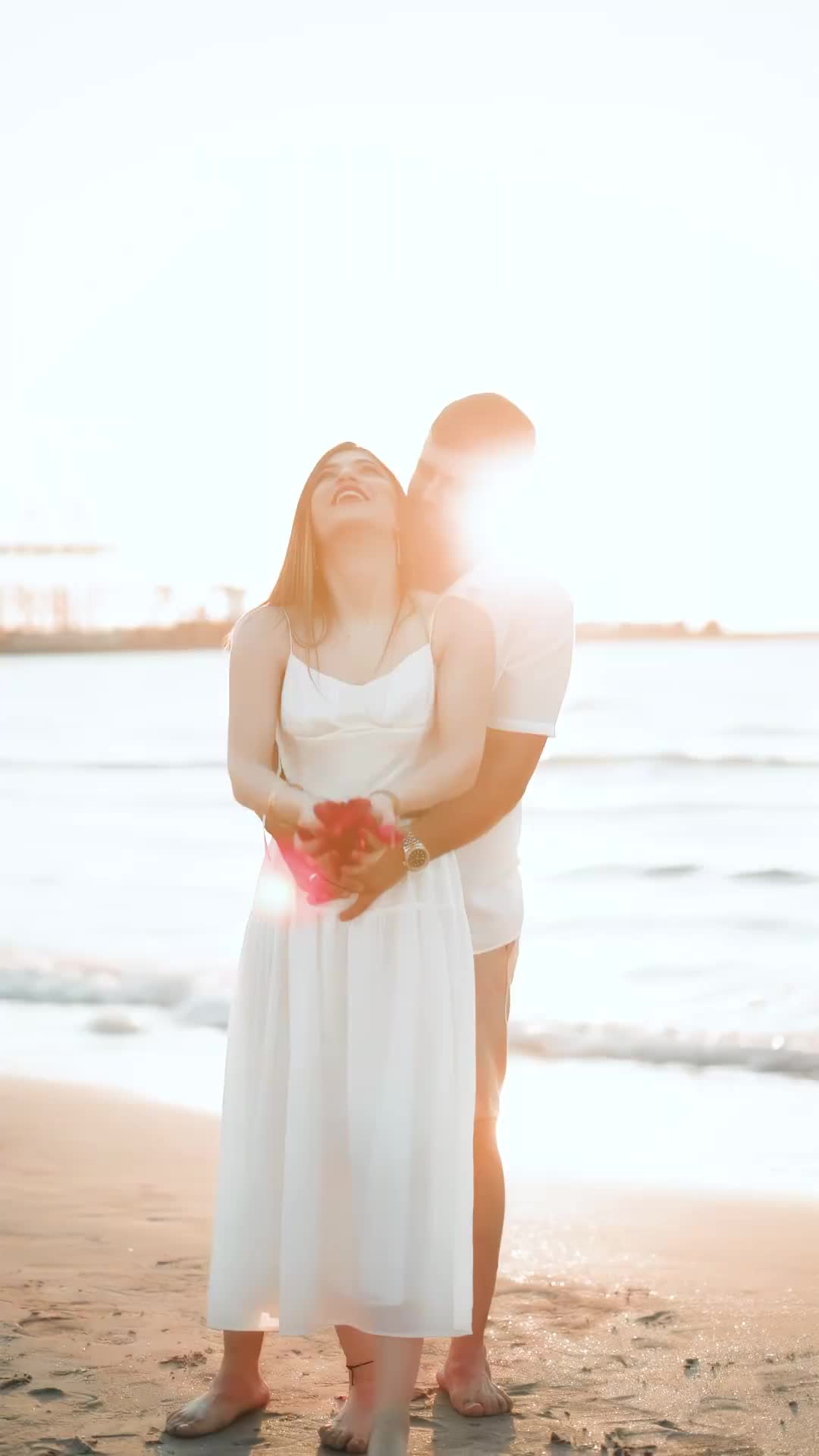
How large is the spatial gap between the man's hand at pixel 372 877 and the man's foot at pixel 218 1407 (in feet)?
3.59

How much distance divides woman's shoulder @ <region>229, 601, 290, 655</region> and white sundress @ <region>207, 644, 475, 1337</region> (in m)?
0.07

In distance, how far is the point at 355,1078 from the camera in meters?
3.01

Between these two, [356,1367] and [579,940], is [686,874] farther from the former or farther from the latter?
[356,1367]

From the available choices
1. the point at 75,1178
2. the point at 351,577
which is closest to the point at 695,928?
the point at 75,1178

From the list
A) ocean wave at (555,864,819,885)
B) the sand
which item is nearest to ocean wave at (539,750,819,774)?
ocean wave at (555,864,819,885)

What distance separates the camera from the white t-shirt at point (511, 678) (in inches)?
129

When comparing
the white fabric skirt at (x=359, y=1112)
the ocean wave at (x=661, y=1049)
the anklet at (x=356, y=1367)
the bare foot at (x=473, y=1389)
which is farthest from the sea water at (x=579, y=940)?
the white fabric skirt at (x=359, y=1112)

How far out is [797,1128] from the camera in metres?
6.02

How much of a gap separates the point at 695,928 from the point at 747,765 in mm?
14411

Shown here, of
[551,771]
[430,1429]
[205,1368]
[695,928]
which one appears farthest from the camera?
[551,771]

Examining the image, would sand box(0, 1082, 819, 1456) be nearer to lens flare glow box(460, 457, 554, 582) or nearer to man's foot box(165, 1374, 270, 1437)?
man's foot box(165, 1374, 270, 1437)

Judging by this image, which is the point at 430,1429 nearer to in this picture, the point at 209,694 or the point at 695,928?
the point at 695,928

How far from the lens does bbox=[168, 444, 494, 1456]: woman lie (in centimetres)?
299

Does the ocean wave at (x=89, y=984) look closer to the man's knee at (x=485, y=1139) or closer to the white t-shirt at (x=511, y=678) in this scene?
the man's knee at (x=485, y=1139)
